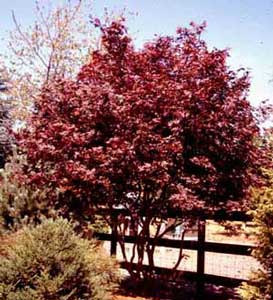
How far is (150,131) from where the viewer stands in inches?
262

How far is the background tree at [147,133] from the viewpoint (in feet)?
21.7

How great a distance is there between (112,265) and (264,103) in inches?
143

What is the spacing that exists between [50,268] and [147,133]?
105 inches

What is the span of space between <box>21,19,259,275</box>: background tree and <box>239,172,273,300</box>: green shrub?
3.52ft

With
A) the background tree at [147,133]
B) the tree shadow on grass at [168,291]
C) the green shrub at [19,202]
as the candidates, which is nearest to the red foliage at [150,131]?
the background tree at [147,133]

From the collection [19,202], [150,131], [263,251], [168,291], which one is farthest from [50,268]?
[168,291]

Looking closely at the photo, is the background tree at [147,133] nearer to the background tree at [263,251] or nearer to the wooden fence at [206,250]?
the wooden fence at [206,250]

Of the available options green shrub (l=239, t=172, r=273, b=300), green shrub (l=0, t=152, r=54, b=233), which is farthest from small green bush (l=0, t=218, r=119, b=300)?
green shrub (l=0, t=152, r=54, b=233)

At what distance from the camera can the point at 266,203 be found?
5547mm

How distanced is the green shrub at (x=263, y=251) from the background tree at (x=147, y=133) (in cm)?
107

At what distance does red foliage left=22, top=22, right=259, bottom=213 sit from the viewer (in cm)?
662

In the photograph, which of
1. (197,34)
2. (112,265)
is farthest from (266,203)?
(197,34)

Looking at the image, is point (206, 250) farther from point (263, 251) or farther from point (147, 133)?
point (147, 133)

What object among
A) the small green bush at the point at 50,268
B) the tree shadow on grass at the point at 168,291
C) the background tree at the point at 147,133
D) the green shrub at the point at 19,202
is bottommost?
the tree shadow on grass at the point at 168,291
